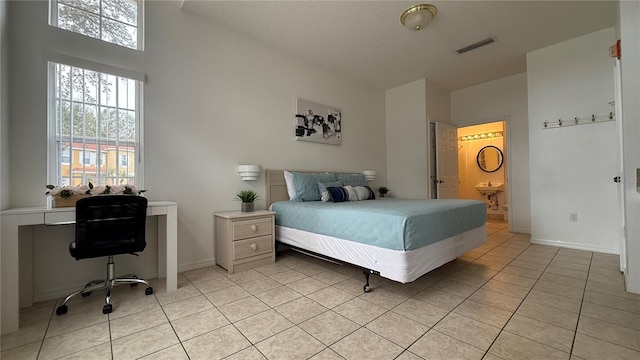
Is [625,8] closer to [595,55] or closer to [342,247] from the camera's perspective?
[595,55]

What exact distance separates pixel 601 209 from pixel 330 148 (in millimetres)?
3977

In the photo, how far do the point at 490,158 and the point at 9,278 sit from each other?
8246 millimetres

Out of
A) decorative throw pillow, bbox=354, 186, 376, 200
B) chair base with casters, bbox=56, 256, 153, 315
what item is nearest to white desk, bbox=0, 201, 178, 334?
chair base with casters, bbox=56, 256, 153, 315

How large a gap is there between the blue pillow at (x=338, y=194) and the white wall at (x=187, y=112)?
0.88 m

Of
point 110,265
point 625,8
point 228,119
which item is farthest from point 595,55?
point 110,265

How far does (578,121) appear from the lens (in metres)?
3.59

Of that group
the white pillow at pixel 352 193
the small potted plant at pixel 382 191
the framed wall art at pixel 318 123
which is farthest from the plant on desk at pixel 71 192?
the small potted plant at pixel 382 191

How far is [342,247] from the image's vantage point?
8.02 ft

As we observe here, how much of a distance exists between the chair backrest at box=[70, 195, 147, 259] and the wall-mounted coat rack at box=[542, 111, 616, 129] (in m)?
5.38

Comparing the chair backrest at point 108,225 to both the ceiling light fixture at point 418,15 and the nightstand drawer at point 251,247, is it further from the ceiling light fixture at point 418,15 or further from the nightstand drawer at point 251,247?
the ceiling light fixture at point 418,15

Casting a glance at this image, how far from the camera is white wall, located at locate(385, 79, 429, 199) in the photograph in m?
4.98

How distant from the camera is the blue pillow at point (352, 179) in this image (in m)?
4.30

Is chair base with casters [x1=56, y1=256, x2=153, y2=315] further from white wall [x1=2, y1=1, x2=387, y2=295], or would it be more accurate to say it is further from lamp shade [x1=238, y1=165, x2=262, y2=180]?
lamp shade [x1=238, y1=165, x2=262, y2=180]

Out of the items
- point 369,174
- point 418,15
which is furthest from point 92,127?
point 369,174
